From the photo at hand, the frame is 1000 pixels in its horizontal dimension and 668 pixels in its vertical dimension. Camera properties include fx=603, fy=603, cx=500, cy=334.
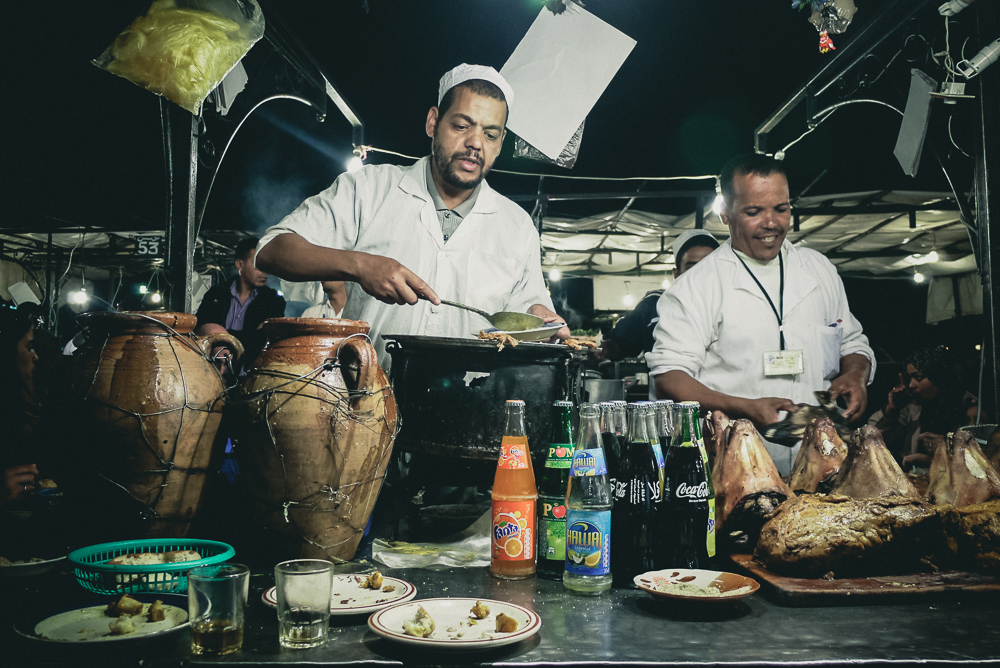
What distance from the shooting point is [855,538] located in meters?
1.52

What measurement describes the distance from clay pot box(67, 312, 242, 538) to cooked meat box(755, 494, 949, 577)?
A: 5.34 ft

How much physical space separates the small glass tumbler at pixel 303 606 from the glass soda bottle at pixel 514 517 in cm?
56

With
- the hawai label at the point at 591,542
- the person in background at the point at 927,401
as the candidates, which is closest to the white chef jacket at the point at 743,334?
the hawai label at the point at 591,542

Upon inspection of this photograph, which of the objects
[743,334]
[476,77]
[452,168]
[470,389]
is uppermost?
[476,77]

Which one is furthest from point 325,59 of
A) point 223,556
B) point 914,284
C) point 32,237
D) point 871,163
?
point 914,284

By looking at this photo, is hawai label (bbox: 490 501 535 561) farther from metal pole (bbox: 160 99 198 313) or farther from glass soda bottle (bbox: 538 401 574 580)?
metal pole (bbox: 160 99 198 313)

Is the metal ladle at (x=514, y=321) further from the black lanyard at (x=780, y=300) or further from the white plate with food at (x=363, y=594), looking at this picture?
the black lanyard at (x=780, y=300)

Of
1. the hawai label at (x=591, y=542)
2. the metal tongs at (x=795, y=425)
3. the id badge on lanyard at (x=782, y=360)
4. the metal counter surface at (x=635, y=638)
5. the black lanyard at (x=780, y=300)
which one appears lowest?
the metal counter surface at (x=635, y=638)

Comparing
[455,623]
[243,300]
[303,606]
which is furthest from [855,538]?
[243,300]

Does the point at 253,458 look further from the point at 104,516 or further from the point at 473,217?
the point at 473,217

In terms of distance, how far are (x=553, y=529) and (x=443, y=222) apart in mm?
1867

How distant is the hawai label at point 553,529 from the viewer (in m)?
1.64

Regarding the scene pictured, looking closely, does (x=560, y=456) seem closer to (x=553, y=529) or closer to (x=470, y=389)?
(x=553, y=529)

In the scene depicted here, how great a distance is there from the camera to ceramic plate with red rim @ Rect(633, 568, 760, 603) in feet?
4.41
